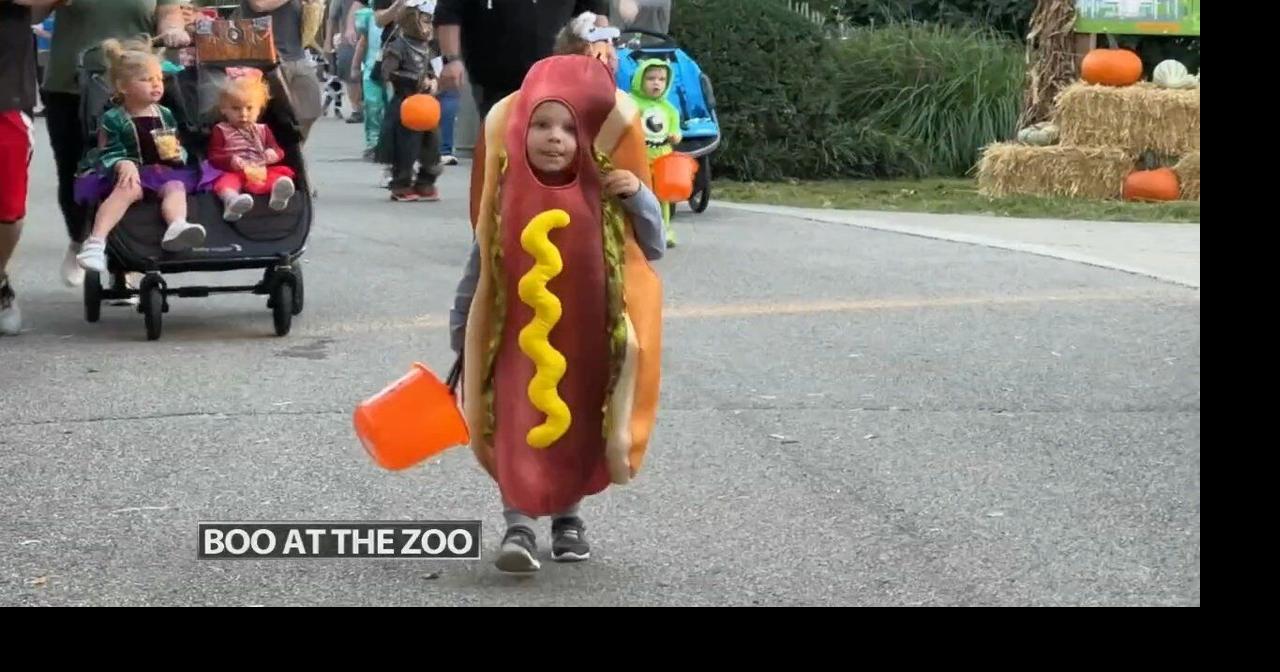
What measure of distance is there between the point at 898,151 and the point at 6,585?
15.2m

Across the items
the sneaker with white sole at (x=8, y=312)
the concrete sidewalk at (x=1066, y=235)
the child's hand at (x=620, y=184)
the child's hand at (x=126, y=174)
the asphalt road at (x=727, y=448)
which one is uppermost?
the child's hand at (x=620, y=184)

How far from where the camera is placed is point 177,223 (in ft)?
32.9

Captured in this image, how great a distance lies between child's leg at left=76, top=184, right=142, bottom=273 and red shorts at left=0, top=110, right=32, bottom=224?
395 mm

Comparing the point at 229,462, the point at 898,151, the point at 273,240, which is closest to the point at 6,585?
the point at 229,462

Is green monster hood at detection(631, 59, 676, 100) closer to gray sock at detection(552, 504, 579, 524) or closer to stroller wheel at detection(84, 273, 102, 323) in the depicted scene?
stroller wheel at detection(84, 273, 102, 323)

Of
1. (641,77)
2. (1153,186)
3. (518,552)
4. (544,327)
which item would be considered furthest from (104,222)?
(1153,186)

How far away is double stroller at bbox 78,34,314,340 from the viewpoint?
10133mm

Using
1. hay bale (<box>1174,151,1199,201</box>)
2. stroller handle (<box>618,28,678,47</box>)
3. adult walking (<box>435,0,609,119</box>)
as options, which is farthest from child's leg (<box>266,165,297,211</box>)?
hay bale (<box>1174,151,1199,201</box>)

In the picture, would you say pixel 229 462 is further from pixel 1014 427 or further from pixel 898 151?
pixel 898 151

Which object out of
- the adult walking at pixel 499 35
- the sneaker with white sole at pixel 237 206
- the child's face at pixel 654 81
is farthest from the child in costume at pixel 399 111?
the sneaker with white sole at pixel 237 206

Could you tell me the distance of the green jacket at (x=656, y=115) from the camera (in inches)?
528

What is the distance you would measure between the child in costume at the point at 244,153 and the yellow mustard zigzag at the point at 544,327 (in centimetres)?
462

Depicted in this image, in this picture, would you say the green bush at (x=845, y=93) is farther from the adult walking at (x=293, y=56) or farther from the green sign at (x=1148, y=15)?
the adult walking at (x=293, y=56)

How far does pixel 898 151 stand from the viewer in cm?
2048
